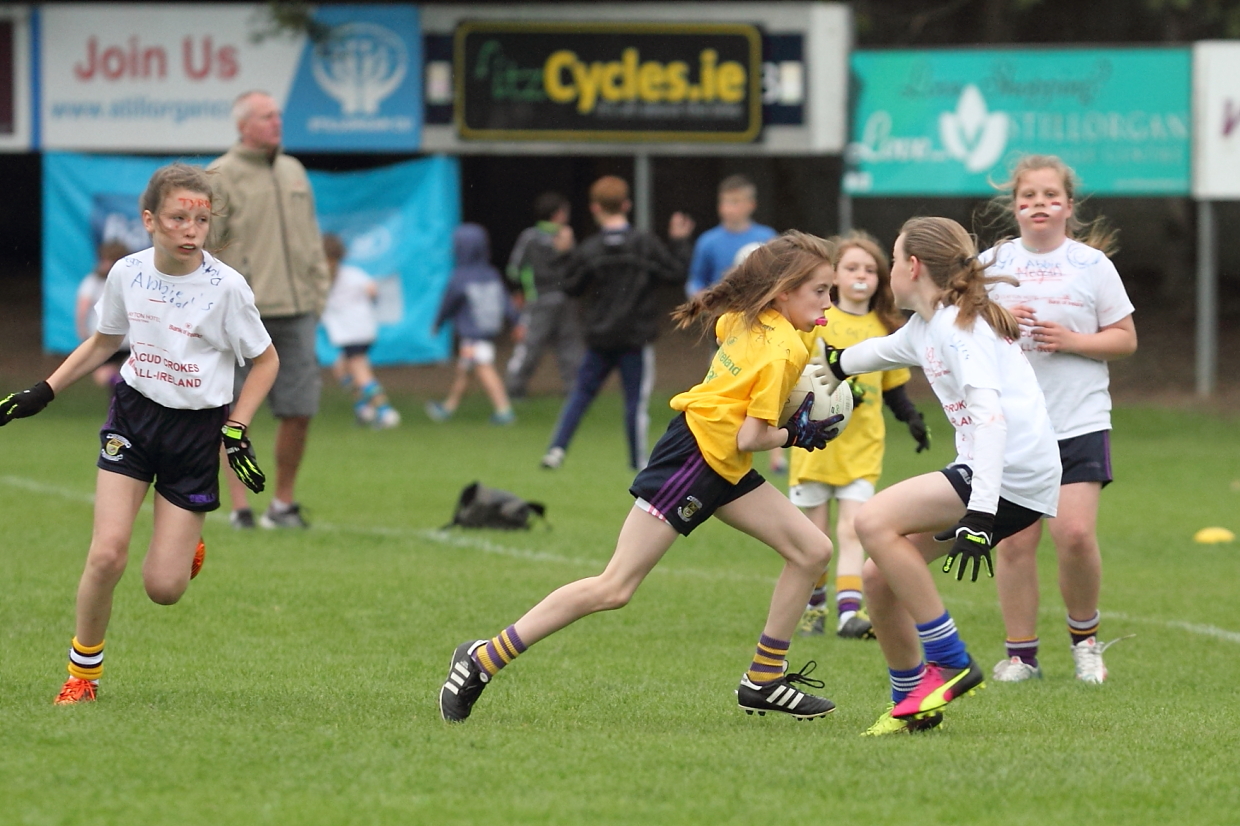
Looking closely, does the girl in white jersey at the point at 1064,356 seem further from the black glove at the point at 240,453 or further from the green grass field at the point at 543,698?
the black glove at the point at 240,453

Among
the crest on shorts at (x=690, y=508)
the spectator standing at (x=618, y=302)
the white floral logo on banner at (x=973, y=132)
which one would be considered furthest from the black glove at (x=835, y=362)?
the white floral logo on banner at (x=973, y=132)

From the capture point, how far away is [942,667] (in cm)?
573

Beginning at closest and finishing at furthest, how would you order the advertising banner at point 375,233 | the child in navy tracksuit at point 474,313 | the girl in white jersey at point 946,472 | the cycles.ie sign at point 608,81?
the girl in white jersey at point 946,472 → the child in navy tracksuit at point 474,313 → the cycles.ie sign at point 608,81 → the advertising banner at point 375,233

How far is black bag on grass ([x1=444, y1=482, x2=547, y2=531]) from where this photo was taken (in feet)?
37.1

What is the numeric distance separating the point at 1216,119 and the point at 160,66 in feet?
37.2

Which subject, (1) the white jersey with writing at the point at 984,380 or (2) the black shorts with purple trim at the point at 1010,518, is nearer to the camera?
(1) the white jersey with writing at the point at 984,380

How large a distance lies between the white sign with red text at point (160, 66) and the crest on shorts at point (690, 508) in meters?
15.2

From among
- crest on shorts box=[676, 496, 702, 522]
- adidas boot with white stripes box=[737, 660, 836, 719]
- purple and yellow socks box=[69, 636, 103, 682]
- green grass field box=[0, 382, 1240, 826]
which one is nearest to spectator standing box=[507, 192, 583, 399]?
green grass field box=[0, 382, 1240, 826]

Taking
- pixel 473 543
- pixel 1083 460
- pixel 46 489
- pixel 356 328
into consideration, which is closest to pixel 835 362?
pixel 1083 460

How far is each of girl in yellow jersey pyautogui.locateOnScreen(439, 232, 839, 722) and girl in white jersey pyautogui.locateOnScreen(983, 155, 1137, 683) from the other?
139 centimetres

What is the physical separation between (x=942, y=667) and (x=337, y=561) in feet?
16.3

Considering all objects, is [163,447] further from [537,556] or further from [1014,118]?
[1014,118]

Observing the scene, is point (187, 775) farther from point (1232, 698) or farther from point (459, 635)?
point (1232, 698)

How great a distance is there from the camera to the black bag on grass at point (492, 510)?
37.1 ft
